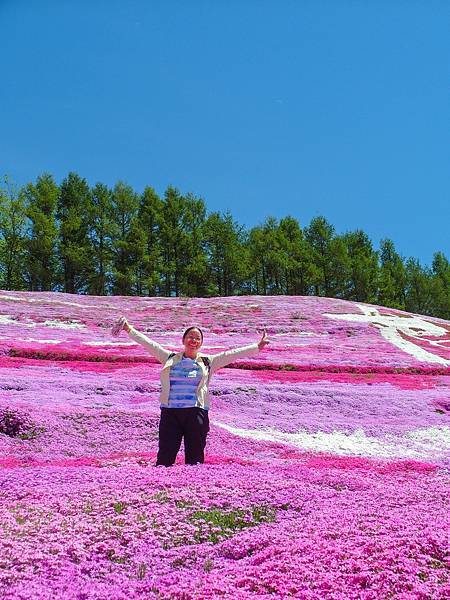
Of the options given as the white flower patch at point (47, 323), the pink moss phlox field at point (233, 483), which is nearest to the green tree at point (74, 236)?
the white flower patch at point (47, 323)

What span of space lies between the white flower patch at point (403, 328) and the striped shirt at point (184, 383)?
24.3 metres

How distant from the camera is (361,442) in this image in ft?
46.1

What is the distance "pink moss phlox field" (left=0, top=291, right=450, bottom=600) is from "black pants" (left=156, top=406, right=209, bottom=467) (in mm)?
262

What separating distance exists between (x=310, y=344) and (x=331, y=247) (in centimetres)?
4743

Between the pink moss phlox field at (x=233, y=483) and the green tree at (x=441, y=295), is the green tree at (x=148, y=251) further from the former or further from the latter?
the green tree at (x=441, y=295)

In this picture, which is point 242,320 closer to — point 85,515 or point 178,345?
point 178,345

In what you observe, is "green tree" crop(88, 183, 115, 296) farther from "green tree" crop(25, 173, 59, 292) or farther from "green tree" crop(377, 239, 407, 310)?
"green tree" crop(377, 239, 407, 310)

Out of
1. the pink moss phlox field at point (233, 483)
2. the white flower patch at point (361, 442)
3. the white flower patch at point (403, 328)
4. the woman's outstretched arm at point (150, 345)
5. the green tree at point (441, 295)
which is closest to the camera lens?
the pink moss phlox field at point (233, 483)

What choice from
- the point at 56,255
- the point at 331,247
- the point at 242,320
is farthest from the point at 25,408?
the point at 331,247

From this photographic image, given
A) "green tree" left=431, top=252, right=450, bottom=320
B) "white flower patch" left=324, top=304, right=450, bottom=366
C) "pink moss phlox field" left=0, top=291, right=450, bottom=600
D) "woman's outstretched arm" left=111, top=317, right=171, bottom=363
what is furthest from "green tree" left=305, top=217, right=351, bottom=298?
"woman's outstretched arm" left=111, top=317, right=171, bottom=363

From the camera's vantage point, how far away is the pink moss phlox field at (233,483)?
4.81 meters

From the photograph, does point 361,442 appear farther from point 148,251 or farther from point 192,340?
point 148,251

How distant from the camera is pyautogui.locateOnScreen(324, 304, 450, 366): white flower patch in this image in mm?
32397

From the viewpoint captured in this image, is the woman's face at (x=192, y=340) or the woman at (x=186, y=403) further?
the woman's face at (x=192, y=340)
